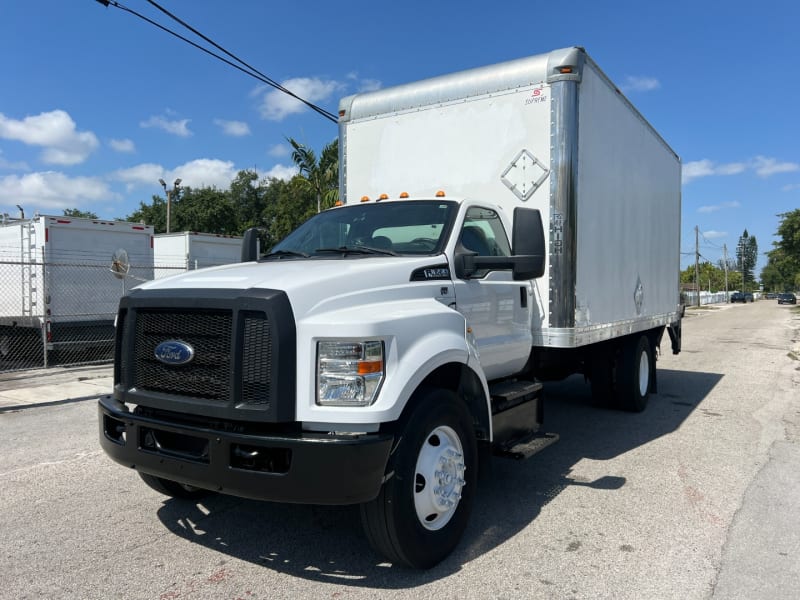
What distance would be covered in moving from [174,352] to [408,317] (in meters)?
1.28

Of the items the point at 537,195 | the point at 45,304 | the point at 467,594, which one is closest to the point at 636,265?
the point at 537,195

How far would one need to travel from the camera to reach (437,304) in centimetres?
Result: 376

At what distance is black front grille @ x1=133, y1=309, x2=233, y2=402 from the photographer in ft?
10.4

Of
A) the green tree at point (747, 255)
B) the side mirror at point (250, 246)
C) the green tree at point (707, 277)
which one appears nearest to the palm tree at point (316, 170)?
the side mirror at point (250, 246)

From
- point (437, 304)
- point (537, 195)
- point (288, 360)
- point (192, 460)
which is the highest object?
point (537, 195)

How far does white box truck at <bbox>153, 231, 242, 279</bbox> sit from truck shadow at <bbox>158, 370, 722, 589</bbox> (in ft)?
35.9

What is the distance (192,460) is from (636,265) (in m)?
5.89

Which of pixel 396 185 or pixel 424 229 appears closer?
pixel 424 229

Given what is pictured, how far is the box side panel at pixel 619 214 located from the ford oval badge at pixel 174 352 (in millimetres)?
3375

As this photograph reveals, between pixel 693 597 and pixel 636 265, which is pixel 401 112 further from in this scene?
pixel 693 597

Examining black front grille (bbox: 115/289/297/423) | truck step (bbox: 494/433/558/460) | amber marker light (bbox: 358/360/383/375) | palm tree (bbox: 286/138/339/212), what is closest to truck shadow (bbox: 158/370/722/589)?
truck step (bbox: 494/433/558/460)

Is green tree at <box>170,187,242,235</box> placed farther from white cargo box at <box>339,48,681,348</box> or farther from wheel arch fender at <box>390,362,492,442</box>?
wheel arch fender at <box>390,362,492,442</box>

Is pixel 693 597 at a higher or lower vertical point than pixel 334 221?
lower

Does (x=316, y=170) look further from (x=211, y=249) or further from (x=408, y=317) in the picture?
(x=408, y=317)
